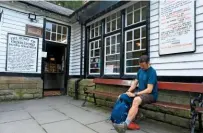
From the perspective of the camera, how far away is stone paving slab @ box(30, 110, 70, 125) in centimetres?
418

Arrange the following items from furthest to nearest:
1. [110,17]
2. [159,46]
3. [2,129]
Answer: [110,17] → [159,46] → [2,129]

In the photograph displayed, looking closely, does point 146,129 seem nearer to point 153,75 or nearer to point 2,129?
point 153,75

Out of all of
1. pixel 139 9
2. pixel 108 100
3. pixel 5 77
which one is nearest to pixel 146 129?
pixel 108 100

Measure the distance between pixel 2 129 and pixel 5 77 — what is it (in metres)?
3.48

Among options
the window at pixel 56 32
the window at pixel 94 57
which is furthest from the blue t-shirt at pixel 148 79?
the window at pixel 56 32

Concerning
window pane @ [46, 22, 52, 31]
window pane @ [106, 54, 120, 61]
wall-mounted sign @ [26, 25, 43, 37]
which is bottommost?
window pane @ [106, 54, 120, 61]

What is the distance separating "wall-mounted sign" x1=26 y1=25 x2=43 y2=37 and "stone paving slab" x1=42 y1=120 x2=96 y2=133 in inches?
175

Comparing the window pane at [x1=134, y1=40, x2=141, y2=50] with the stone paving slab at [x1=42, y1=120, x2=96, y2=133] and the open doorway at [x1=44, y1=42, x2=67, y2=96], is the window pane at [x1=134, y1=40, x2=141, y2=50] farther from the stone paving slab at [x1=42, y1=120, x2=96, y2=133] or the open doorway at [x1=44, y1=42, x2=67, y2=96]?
the open doorway at [x1=44, y1=42, x2=67, y2=96]

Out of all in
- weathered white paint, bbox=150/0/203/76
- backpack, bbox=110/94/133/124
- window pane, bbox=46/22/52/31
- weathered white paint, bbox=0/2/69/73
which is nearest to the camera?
backpack, bbox=110/94/133/124

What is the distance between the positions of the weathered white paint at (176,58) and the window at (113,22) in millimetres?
1528

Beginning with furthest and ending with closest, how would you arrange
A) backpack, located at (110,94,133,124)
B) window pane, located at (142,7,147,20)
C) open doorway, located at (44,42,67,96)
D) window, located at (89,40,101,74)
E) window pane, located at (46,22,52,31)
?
1. open doorway, located at (44,42,67,96)
2. window pane, located at (46,22,52,31)
3. window, located at (89,40,101,74)
4. window pane, located at (142,7,147,20)
5. backpack, located at (110,94,133,124)

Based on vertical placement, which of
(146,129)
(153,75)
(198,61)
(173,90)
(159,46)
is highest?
(159,46)

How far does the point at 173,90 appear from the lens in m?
3.98

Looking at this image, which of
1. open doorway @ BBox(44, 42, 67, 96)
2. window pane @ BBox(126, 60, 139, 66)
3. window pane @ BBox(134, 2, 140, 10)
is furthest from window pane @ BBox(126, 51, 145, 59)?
open doorway @ BBox(44, 42, 67, 96)
